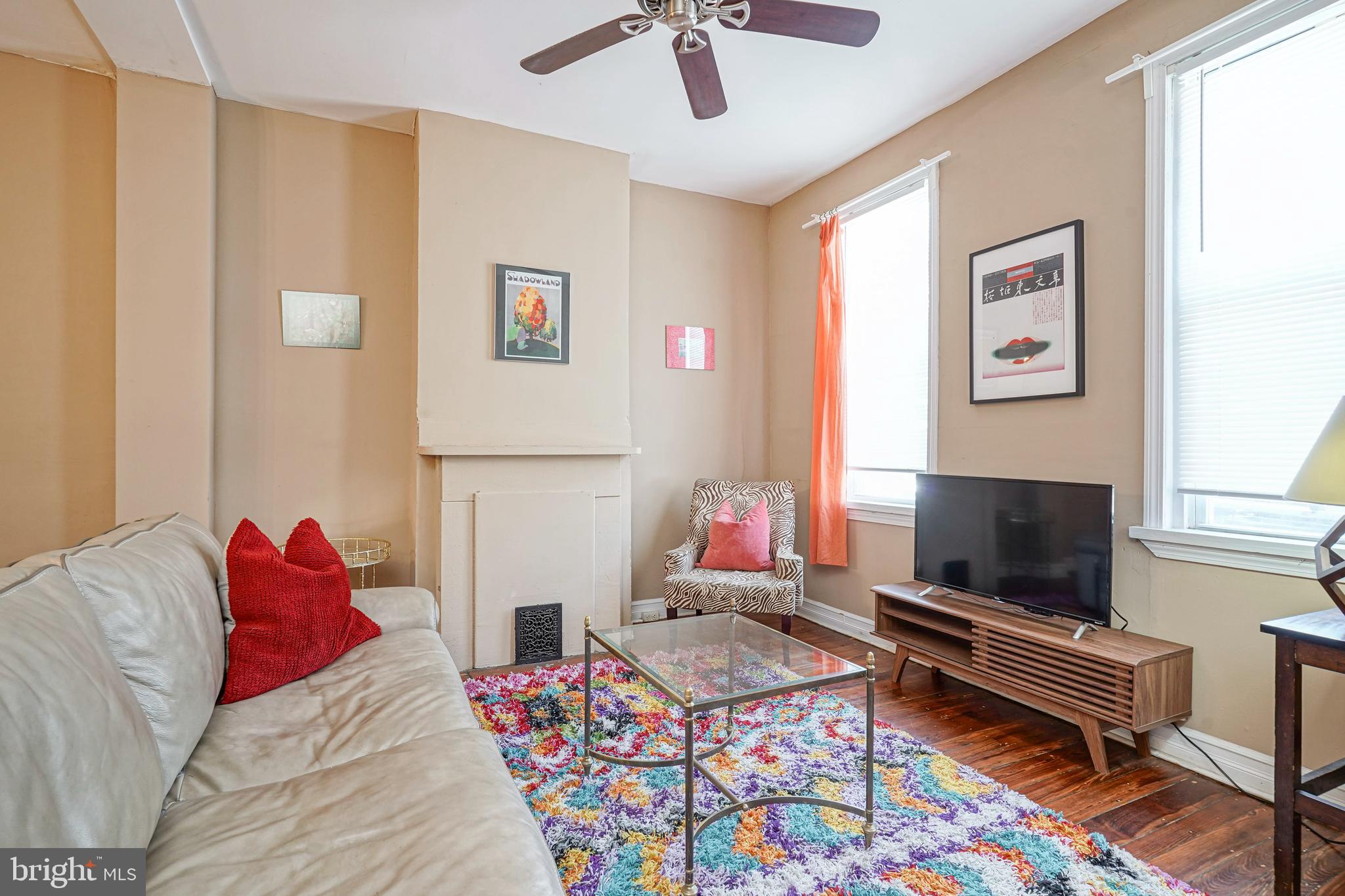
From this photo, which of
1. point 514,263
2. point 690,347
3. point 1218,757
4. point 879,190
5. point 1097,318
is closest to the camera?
point 1218,757

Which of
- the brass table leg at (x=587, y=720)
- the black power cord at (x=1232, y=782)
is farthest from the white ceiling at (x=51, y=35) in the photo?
the black power cord at (x=1232, y=782)

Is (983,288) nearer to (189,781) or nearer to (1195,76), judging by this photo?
(1195,76)

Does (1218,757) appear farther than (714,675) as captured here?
Yes

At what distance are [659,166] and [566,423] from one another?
1734 millimetres

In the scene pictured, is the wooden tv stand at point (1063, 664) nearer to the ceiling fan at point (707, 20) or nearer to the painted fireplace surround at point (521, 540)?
the painted fireplace surround at point (521, 540)

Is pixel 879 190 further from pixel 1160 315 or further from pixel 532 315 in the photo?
pixel 532 315

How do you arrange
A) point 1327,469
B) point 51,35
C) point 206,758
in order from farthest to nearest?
point 51,35 < point 1327,469 < point 206,758

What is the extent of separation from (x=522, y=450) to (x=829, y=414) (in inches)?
72.0

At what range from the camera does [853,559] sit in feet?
12.4

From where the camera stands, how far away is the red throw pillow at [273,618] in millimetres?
1764

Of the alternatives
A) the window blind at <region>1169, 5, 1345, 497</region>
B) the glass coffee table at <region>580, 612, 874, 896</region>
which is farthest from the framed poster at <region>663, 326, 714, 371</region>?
the window blind at <region>1169, 5, 1345, 497</region>

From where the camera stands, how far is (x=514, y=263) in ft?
11.4

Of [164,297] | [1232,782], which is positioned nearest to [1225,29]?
[1232,782]

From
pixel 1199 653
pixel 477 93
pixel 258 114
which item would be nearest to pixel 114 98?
pixel 258 114
